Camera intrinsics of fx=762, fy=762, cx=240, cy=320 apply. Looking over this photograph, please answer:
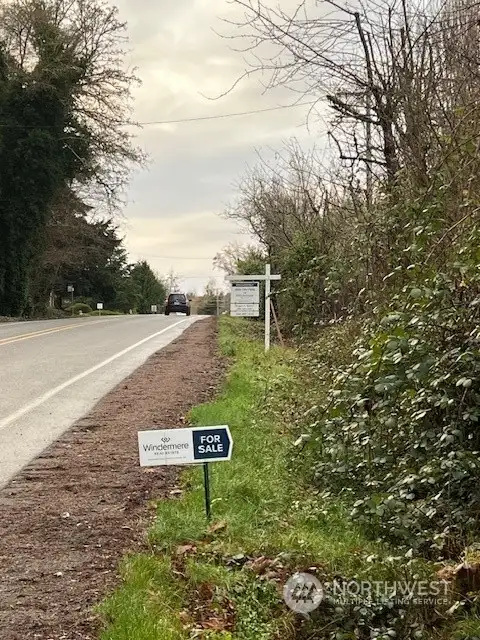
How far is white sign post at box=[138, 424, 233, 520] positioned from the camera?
4984 mm

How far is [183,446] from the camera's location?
5.02m

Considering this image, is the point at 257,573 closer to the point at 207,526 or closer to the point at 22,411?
the point at 207,526

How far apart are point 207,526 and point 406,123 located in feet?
16.7

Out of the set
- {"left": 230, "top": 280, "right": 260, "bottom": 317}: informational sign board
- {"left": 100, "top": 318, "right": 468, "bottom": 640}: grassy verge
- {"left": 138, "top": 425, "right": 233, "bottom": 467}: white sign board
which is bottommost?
{"left": 100, "top": 318, "right": 468, "bottom": 640}: grassy verge

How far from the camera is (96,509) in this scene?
552cm

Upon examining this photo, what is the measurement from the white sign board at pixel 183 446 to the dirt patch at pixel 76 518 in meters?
0.54

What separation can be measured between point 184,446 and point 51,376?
24.6 feet

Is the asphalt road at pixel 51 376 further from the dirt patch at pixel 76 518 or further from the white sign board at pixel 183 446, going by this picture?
the white sign board at pixel 183 446

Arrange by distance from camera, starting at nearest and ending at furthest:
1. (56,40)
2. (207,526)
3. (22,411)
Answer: (207,526) → (22,411) → (56,40)

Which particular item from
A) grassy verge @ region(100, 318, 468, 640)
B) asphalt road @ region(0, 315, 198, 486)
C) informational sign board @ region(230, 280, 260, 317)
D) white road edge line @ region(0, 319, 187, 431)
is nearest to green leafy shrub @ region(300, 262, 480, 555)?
grassy verge @ region(100, 318, 468, 640)

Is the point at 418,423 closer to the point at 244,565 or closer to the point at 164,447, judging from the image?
the point at 244,565

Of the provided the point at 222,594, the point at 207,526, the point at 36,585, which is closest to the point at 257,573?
the point at 222,594

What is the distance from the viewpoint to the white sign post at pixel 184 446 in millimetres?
4984

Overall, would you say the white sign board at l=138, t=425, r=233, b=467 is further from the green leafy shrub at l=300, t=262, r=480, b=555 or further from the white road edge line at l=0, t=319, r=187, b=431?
the white road edge line at l=0, t=319, r=187, b=431
